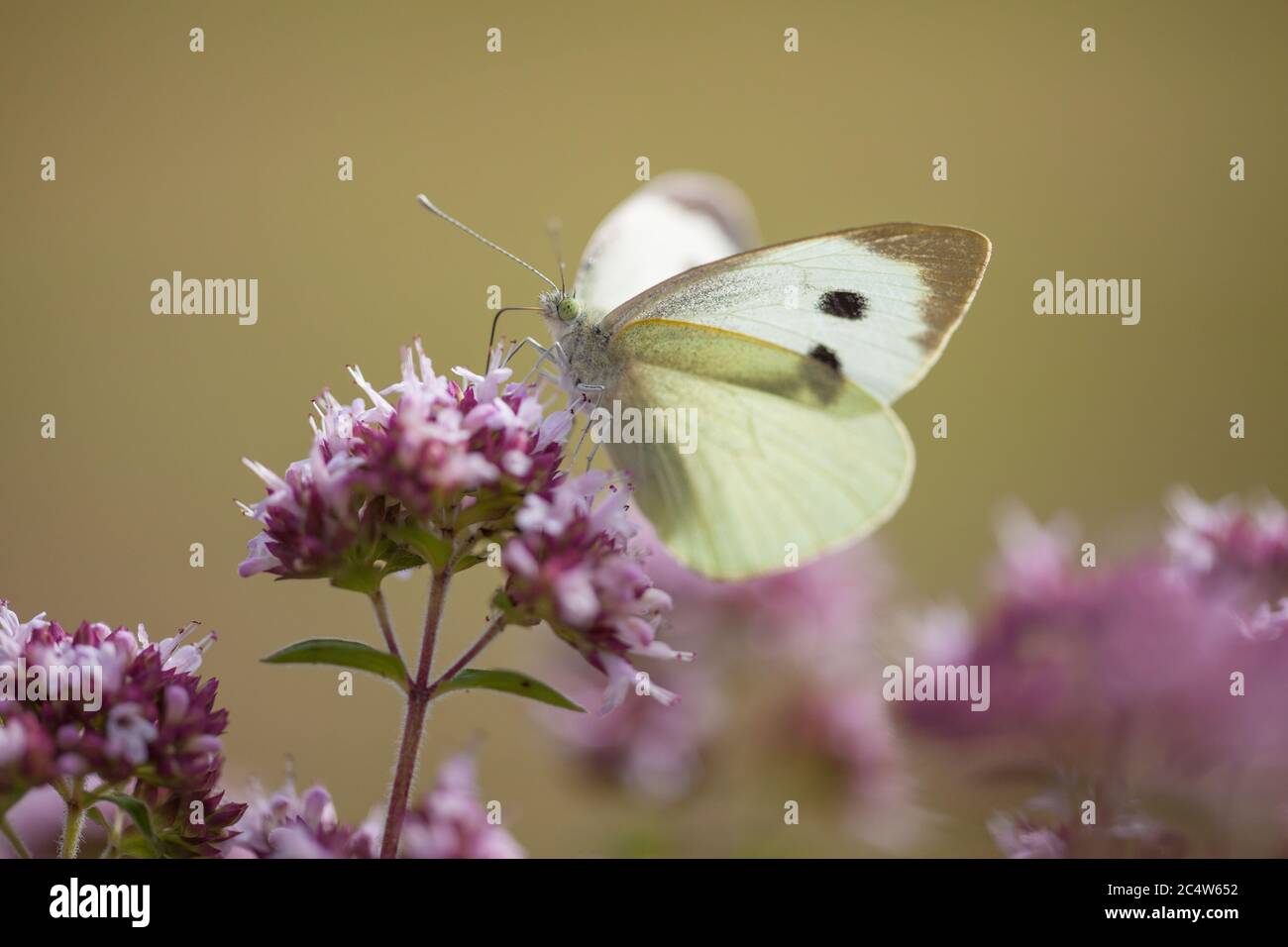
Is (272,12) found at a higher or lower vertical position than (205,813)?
higher

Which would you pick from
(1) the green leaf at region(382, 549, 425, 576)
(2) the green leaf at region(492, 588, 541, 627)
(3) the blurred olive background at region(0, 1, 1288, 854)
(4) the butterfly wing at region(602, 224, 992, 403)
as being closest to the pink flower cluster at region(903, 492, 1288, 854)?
(4) the butterfly wing at region(602, 224, 992, 403)

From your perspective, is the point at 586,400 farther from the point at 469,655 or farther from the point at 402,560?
the point at 469,655

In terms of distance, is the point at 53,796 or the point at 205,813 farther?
the point at 53,796

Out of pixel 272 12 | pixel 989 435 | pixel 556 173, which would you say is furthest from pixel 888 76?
pixel 272 12

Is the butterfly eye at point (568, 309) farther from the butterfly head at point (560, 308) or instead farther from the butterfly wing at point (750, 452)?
the butterfly wing at point (750, 452)

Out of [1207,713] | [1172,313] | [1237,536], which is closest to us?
[1207,713]
